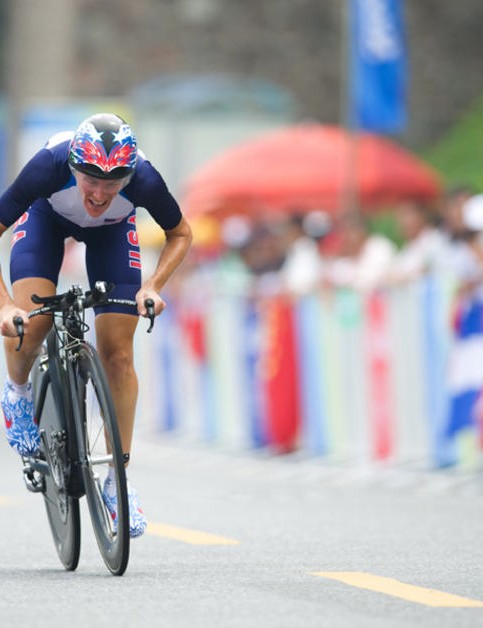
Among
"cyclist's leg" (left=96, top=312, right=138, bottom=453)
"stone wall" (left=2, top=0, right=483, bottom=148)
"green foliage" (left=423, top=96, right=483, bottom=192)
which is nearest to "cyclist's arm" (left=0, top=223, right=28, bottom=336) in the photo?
"cyclist's leg" (left=96, top=312, right=138, bottom=453)

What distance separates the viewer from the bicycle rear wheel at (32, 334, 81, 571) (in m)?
9.03

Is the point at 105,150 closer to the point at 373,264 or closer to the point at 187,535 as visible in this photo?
the point at 187,535

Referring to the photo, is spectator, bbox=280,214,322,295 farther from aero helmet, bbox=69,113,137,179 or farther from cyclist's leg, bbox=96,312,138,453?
aero helmet, bbox=69,113,137,179

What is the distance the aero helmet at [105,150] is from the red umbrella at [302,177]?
43.7 ft

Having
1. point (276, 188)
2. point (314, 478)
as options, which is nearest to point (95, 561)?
point (314, 478)

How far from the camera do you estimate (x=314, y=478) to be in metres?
15.2

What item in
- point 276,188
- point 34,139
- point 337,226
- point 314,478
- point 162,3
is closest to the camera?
point 314,478

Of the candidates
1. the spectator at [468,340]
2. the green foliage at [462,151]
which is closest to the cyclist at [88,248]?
the spectator at [468,340]

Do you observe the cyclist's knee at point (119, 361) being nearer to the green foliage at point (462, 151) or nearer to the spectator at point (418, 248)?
the spectator at point (418, 248)

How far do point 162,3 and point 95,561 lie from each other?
1248 inches

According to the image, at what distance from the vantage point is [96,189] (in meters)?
8.72

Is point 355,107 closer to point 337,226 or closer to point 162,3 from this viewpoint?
point 337,226

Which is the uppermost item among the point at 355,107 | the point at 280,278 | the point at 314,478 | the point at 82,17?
the point at 82,17

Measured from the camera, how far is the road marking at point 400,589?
308 inches
